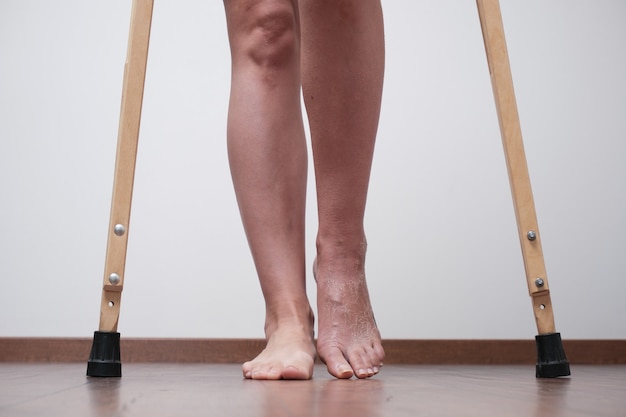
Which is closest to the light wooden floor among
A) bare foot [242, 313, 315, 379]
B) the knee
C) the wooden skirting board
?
bare foot [242, 313, 315, 379]

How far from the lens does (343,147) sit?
1114 mm

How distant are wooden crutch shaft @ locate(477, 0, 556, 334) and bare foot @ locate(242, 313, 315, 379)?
28cm

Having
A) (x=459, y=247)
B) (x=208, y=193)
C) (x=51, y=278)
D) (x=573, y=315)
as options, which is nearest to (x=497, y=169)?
(x=459, y=247)

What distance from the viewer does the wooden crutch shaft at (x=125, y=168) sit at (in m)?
1.06

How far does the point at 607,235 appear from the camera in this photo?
7.90 ft

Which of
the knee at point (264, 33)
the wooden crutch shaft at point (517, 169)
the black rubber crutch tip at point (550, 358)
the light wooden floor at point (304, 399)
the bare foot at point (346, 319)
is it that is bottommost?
the light wooden floor at point (304, 399)

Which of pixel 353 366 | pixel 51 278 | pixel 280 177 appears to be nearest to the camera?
pixel 353 366

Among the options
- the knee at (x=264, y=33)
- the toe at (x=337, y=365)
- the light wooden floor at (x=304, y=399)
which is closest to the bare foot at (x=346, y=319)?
the toe at (x=337, y=365)

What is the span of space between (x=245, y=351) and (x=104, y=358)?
1.13 m

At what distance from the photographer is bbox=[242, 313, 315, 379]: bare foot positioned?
997mm

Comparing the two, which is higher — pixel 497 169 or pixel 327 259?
pixel 497 169

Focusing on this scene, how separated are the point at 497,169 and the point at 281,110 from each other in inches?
52.5

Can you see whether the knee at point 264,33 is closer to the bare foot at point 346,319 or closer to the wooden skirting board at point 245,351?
A: the bare foot at point 346,319

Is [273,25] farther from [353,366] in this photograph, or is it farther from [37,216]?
[37,216]
